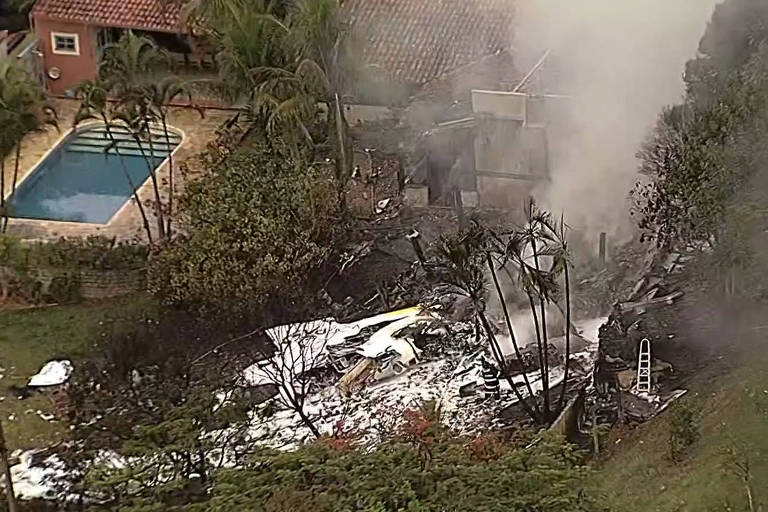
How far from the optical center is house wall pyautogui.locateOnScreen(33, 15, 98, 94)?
2906 centimetres

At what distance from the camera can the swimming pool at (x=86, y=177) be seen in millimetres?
25250

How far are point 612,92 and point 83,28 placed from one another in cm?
1278

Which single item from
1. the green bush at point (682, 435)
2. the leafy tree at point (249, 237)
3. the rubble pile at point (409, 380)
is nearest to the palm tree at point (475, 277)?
the rubble pile at point (409, 380)

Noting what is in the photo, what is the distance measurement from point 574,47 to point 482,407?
26.6ft

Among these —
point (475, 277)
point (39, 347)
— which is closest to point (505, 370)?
point (475, 277)

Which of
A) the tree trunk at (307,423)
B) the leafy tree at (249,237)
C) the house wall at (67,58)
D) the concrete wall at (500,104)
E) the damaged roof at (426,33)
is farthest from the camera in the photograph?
the house wall at (67,58)

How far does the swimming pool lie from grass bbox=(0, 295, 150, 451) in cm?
350

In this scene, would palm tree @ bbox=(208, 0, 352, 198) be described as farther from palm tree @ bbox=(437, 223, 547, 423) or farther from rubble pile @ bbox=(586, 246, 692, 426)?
rubble pile @ bbox=(586, 246, 692, 426)

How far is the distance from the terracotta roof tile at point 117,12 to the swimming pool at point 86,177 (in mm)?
2417

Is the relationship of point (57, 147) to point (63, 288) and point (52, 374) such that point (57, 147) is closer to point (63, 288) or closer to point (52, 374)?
point (63, 288)

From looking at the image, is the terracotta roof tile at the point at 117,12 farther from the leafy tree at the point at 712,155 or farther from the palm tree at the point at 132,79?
the leafy tree at the point at 712,155

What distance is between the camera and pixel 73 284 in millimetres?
21828

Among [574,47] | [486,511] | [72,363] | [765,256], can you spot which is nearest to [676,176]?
[765,256]

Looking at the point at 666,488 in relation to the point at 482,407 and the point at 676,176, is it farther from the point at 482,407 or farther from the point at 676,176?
the point at 676,176
